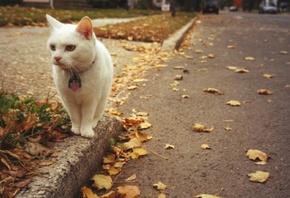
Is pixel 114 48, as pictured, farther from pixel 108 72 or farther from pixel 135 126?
pixel 108 72

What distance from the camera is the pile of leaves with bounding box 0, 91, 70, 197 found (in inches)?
67.7

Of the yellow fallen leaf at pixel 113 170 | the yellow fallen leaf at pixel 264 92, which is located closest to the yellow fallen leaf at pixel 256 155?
the yellow fallen leaf at pixel 113 170

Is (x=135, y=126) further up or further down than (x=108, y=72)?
further down

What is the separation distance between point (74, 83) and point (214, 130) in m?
1.48

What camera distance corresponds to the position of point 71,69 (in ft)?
6.88

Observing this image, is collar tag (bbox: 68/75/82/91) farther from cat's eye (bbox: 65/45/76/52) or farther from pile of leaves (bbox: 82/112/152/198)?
pile of leaves (bbox: 82/112/152/198)

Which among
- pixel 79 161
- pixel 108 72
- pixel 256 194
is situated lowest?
pixel 256 194

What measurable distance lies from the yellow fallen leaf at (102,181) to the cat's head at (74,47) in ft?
2.37

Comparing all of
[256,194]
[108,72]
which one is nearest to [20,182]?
[108,72]

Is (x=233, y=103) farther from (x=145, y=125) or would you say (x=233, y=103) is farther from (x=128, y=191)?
(x=128, y=191)

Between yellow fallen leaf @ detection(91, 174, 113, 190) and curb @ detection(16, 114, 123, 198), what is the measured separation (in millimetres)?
59

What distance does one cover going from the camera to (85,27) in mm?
2023

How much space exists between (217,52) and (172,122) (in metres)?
4.05

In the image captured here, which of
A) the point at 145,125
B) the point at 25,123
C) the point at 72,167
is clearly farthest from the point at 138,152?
the point at 25,123
